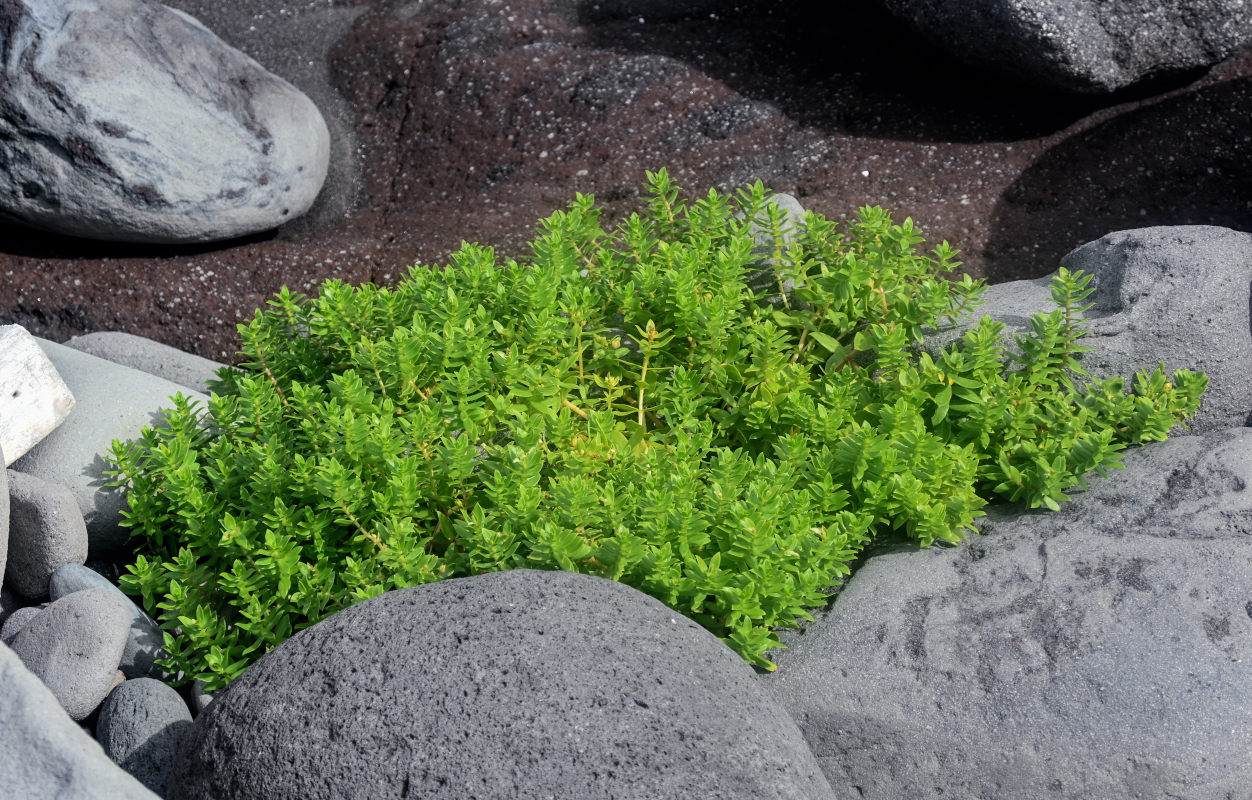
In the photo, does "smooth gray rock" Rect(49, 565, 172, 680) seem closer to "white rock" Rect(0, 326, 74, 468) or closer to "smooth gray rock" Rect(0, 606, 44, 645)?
"smooth gray rock" Rect(0, 606, 44, 645)

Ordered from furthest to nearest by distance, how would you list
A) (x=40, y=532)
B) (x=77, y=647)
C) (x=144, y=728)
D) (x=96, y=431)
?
1. (x=96, y=431)
2. (x=40, y=532)
3. (x=77, y=647)
4. (x=144, y=728)

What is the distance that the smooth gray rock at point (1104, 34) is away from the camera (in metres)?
5.45

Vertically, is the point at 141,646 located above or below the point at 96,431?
below

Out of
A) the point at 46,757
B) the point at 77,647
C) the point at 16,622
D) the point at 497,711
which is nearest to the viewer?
the point at 46,757

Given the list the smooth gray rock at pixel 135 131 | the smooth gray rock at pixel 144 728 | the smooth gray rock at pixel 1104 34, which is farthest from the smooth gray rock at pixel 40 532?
the smooth gray rock at pixel 1104 34

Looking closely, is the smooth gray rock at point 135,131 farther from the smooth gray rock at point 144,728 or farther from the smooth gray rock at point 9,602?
the smooth gray rock at point 144,728

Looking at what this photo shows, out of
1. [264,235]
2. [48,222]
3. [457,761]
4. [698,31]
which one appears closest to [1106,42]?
[698,31]

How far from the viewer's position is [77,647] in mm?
3115

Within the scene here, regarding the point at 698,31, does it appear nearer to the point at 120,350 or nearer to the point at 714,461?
the point at 120,350

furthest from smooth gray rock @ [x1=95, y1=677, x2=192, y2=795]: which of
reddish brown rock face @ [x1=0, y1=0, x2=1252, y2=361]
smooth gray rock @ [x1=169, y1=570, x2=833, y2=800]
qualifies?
reddish brown rock face @ [x1=0, y1=0, x2=1252, y2=361]

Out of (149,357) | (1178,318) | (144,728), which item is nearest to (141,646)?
(144,728)

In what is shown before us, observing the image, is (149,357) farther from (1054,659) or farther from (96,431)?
(1054,659)

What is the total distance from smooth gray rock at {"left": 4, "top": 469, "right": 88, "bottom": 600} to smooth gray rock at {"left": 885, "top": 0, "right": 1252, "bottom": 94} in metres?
4.70

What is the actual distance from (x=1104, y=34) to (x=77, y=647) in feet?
17.4
